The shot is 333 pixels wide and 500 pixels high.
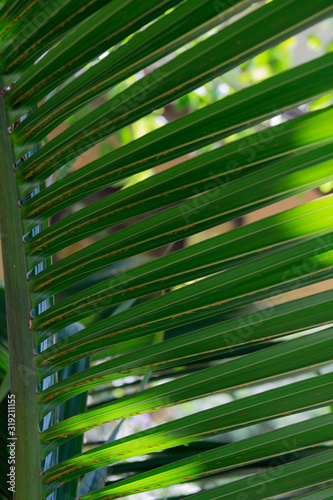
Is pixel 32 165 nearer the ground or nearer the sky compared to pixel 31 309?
nearer the sky

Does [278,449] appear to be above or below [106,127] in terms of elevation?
below

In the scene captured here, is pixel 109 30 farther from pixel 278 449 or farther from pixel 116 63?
pixel 278 449

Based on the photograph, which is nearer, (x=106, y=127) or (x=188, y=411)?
(x=106, y=127)

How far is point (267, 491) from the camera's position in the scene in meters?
0.43

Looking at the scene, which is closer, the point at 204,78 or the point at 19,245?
the point at 204,78

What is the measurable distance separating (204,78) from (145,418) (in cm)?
128

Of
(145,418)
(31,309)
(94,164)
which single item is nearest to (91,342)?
(31,309)

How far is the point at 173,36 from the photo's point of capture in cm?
41

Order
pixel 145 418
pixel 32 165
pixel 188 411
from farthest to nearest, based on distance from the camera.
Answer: pixel 188 411
pixel 145 418
pixel 32 165

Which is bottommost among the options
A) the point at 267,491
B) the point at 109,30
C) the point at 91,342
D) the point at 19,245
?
the point at 267,491

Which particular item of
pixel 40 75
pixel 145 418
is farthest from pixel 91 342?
pixel 145 418

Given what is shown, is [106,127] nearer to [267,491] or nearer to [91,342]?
[91,342]

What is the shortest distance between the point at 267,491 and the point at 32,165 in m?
0.44

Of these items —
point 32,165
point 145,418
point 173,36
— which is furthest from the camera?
point 145,418
